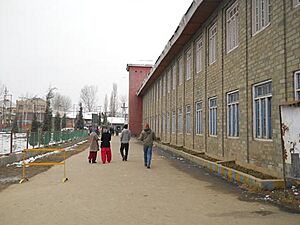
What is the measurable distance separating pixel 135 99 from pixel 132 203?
46.6 metres

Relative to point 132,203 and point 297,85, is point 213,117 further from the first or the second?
point 132,203

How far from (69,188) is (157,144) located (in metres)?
20.6

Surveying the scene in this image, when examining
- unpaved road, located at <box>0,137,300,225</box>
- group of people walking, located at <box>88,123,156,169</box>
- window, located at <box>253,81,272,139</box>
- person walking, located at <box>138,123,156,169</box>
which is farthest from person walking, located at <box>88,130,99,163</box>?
window, located at <box>253,81,272,139</box>

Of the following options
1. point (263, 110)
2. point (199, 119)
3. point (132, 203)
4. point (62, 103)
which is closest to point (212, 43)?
point (199, 119)

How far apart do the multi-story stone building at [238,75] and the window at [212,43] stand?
48mm

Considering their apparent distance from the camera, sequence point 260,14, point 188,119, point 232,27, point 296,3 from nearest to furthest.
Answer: point 296,3 < point 260,14 < point 232,27 < point 188,119

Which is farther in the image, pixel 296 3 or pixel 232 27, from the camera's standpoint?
pixel 232 27

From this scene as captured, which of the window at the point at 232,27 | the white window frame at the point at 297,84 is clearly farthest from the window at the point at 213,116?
the white window frame at the point at 297,84

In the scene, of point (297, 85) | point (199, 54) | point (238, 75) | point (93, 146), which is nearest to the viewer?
point (297, 85)

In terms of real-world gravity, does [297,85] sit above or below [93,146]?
above

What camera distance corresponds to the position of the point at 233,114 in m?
13.2

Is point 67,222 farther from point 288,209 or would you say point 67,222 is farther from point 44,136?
point 44,136

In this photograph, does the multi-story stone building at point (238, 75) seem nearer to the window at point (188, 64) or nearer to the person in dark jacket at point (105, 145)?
the window at point (188, 64)

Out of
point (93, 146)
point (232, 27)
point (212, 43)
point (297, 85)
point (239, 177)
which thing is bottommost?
point (239, 177)
